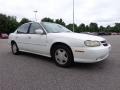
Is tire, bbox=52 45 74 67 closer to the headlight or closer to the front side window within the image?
the headlight

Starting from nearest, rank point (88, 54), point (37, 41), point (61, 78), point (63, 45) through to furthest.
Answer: point (61, 78)
point (88, 54)
point (63, 45)
point (37, 41)

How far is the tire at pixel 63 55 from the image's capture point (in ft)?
13.9

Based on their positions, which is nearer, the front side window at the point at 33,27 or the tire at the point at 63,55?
the tire at the point at 63,55

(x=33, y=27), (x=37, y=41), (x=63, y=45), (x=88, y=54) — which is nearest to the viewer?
(x=88, y=54)

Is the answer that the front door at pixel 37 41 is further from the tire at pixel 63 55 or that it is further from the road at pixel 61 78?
the road at pixel 61 78

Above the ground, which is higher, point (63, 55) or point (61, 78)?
point (63, 55)

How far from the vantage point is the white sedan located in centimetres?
397

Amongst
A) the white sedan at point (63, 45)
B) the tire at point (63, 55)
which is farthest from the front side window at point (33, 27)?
the tire at point (63, 55)

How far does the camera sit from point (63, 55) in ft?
14.4

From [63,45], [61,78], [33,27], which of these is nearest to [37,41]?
[33,27]

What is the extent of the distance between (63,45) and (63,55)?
31cm

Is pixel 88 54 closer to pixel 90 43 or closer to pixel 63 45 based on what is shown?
pixel 90 43

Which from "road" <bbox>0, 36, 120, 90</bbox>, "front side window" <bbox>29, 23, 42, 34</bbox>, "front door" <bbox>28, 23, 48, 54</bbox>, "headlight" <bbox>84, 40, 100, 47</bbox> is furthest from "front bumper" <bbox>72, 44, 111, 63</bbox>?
"front side window" <bbox>29, 23, 42, 34</bbox>

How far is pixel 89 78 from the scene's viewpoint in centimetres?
355
